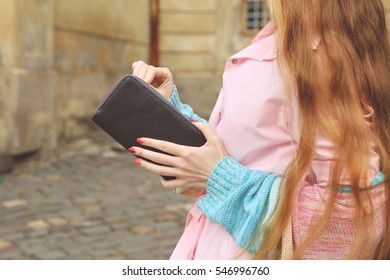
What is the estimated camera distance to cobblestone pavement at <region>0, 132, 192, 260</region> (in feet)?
14.1

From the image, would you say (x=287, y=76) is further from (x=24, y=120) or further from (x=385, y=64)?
(x=24, y=120)

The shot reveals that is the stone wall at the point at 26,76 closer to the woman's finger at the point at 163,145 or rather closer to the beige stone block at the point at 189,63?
the beige stone block at the point at 189,63

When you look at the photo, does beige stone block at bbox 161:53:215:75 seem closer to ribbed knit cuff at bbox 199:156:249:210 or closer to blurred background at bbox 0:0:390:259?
blurred background at bbox 0:0:390:259

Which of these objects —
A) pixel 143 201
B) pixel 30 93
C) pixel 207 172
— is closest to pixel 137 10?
pixel 30 93

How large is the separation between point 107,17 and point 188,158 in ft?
26.8

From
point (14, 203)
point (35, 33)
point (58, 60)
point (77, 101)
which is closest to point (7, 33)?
Result: point (35, 33)

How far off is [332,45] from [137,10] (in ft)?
30.0

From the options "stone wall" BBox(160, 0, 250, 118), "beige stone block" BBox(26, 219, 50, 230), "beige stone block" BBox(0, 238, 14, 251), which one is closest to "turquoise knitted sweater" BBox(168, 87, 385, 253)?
"beige stone block" BBox(0, 238, 14, 251)

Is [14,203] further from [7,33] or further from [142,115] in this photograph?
[142,115]

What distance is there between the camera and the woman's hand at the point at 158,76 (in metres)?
1.75

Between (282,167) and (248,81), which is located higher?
(248,81)

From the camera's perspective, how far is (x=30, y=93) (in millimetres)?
7109

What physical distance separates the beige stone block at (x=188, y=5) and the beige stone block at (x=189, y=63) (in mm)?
849

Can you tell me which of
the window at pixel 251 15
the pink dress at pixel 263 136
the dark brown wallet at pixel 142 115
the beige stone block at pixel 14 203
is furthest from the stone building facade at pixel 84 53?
the pink dress at pixel 263 136
